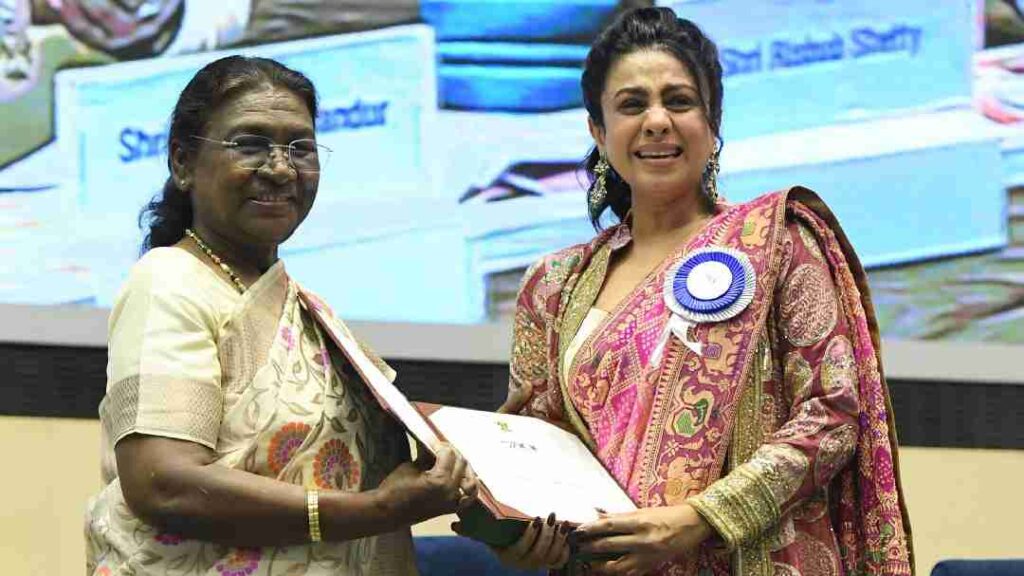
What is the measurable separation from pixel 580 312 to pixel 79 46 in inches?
72.0

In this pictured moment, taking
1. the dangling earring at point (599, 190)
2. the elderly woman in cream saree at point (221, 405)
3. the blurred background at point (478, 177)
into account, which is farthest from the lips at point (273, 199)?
the blurred background at point (478, 177)

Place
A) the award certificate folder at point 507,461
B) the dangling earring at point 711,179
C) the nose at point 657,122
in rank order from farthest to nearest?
the dangling earring at point 711,179
the nose at point 657,122
the award certificate folder at point 507,461

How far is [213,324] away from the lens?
1898 millimetres

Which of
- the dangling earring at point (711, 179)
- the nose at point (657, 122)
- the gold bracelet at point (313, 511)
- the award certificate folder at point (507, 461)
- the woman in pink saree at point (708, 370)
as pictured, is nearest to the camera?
the gold bracelet at point (313, 511)

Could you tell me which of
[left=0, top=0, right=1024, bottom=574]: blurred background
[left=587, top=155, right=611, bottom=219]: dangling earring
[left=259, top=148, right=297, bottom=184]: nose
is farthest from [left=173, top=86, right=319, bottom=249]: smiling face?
[left=0, top=0, right=1024, bottom=574]: blurred background

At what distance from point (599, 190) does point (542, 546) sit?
0.70 m

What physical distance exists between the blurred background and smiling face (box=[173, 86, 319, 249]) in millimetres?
1666

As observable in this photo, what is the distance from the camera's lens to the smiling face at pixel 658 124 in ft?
7.49

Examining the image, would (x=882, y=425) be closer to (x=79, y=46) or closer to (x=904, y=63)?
(x=904, y=63)

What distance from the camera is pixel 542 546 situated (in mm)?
1995

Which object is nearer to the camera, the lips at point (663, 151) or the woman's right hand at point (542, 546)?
the woman's right hand at point (542, 546)

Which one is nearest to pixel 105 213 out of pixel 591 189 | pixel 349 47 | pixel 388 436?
pixel 349 47

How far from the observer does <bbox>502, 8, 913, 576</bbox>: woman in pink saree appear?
2.10 meters

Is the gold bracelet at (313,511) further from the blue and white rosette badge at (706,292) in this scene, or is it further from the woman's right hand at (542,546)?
the blue and white rosette badge at (706,292)
